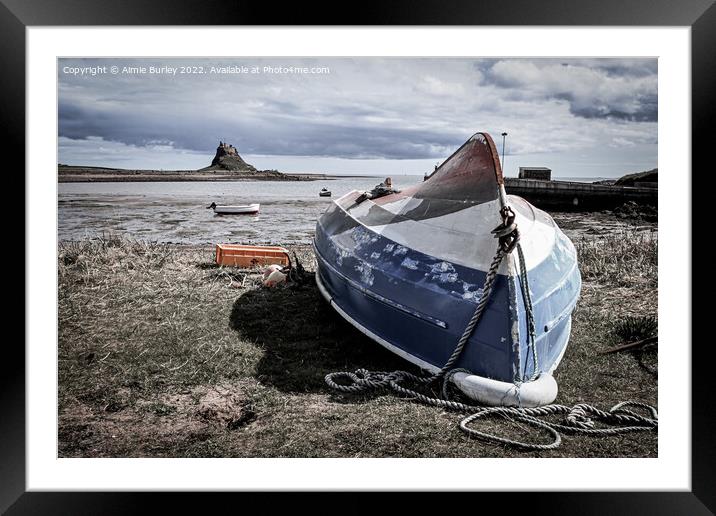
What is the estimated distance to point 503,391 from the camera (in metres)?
3.41

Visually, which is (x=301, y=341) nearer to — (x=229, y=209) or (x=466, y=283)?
(x=466, y=283)

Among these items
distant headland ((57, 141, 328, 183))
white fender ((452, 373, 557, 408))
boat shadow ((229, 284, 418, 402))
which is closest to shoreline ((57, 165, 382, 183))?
distant headland ((57, 141, 328, 183))

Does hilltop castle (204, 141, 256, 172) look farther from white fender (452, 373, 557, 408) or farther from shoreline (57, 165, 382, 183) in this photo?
white fender (452, 373, 557, 408)

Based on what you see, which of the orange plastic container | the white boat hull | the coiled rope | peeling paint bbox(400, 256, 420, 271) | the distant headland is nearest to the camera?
the coiled rope

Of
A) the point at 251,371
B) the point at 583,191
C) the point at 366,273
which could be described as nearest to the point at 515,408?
the point at 366,273

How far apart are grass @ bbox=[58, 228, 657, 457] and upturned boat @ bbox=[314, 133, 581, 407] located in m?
0.30

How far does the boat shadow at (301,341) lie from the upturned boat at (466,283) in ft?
0.80

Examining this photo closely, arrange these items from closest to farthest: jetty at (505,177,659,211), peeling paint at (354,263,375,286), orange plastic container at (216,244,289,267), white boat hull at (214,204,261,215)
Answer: peeling paint at (354,263,375,286) → jetty at (505,177,659,211) → orange plastic container at (216,244,289,267) → white boat hull at (214,204,261,215)

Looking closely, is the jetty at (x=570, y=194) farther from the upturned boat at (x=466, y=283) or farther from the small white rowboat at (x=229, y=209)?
the small white rowboat at (x=229, y=209)

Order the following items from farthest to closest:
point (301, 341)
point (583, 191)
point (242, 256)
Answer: point (242, 256) < point (583, 191) < point (301, 341)

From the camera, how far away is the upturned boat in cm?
346
